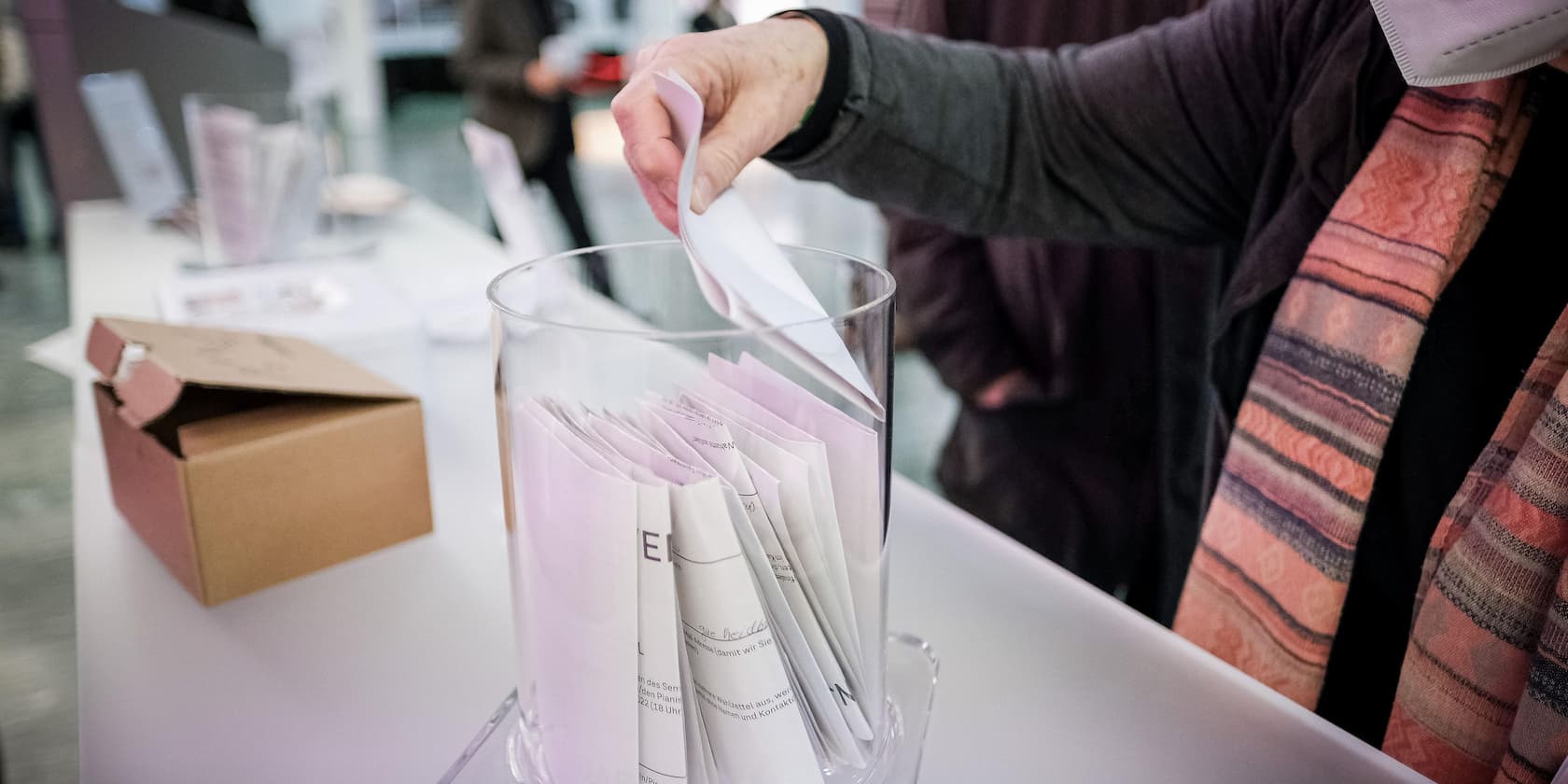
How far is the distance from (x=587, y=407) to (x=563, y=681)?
12cm

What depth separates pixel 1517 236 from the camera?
67 centimetres

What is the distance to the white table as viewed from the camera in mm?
553

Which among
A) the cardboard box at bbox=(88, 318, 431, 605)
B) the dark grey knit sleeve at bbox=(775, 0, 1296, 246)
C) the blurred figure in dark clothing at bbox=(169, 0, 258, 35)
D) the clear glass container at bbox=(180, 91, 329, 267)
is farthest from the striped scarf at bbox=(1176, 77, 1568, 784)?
the blurred figure in dark clothing at bbox=(169, 0, 258, 35)

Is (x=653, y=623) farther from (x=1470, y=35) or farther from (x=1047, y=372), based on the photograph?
(x=1047, y=372)

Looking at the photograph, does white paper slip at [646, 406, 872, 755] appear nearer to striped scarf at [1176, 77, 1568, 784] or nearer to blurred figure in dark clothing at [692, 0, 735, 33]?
striped scarf at [1176, 77, 1568, 784]

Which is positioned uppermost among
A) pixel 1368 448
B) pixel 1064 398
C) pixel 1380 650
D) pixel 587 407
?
pixel 587 407

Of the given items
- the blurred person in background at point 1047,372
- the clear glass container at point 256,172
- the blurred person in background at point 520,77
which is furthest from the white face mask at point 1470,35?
the blurred person in background at point 520,77

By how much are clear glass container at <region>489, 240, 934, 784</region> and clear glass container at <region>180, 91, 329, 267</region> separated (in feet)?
3.57

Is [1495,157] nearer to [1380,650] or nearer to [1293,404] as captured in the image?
[1293,404]

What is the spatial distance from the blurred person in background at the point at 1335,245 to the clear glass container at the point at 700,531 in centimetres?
9

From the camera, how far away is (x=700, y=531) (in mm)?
390

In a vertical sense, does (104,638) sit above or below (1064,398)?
above

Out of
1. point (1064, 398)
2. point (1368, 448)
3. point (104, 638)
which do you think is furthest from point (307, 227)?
point (1368, 448)

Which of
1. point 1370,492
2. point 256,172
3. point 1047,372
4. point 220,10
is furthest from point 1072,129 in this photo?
point 220,10
